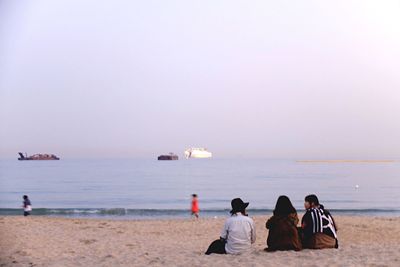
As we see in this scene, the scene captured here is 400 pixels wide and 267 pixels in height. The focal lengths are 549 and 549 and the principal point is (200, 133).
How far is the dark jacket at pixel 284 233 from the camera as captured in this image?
900 cm

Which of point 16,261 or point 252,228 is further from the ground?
point 252,228

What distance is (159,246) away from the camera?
46.6ft

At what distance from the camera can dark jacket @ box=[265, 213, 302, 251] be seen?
900 centimetres

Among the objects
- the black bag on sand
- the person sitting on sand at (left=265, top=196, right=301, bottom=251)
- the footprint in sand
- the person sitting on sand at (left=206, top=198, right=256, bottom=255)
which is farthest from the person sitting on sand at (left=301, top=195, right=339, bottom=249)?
the footprint in sand

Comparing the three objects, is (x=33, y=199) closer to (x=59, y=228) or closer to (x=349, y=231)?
(x=59, y=228)

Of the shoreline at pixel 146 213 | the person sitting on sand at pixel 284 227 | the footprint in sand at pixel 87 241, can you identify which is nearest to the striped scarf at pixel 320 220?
the person sitting on sand at pixel 284 227

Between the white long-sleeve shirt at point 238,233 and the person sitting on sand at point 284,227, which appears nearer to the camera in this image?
the person sitting on sand at point 284,227

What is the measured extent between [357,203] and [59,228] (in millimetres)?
26188

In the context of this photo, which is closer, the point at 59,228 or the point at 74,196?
the point at 59,228

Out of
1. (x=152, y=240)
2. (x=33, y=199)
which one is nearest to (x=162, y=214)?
(x=152, y=240)

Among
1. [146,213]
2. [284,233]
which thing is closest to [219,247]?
[284,233]

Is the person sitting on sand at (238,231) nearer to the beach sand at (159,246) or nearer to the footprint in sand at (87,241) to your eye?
the beach sand at (159,246)

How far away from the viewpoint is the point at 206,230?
1966 centimetres

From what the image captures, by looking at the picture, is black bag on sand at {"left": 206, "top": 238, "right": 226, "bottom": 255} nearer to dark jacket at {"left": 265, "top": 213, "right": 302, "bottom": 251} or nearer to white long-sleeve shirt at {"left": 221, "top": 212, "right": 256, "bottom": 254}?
white long-sleeve shirt at {"left": 221, "top": 212, "right": 256, "bottom": 254}
